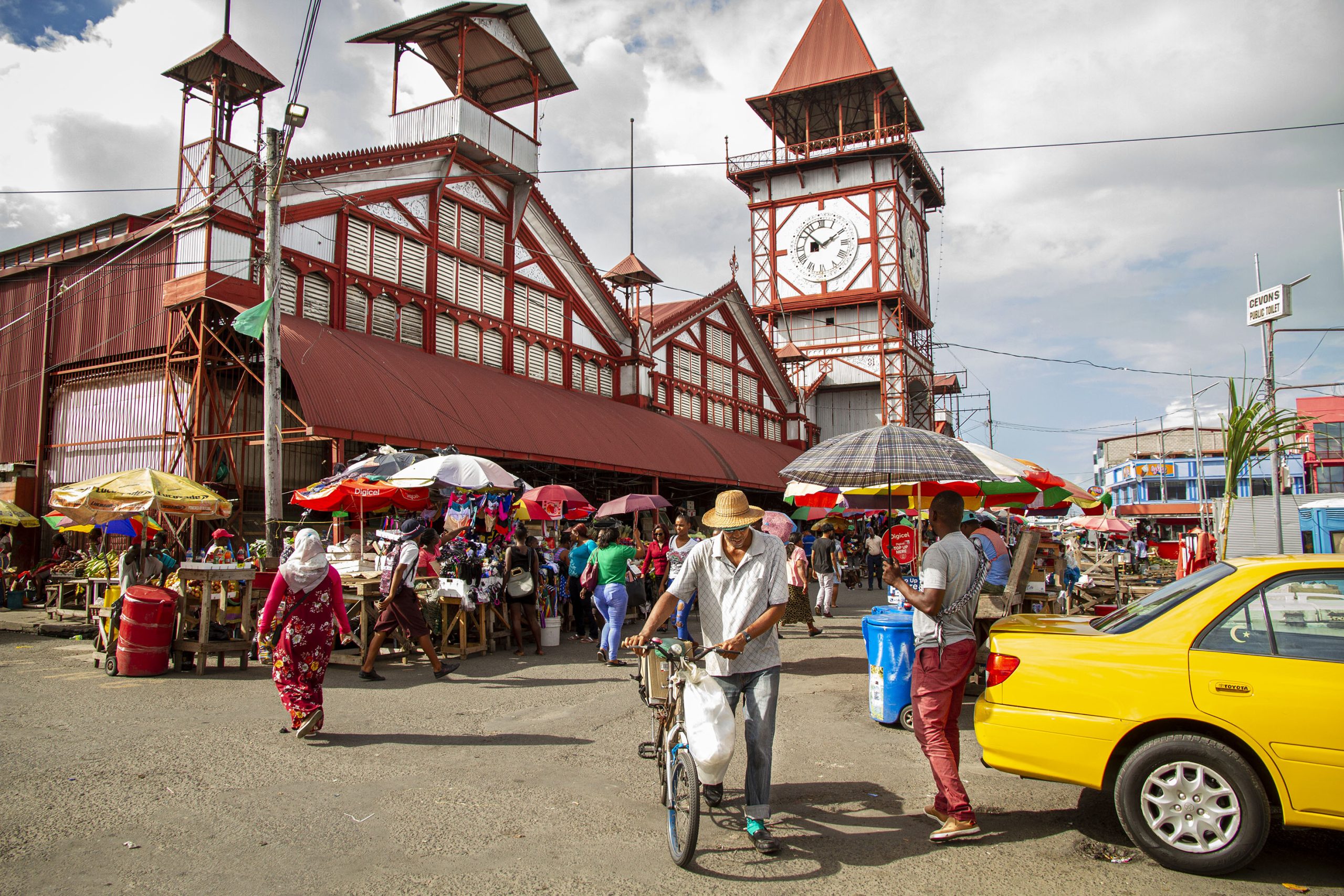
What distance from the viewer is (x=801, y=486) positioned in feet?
41.4

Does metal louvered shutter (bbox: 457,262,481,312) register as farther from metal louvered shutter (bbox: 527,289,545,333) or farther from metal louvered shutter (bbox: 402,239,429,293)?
metal louvered shutter (bbox: 527,289,545,333)

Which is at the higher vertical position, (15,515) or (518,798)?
(15,515)

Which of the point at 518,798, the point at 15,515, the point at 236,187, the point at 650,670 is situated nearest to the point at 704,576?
the point at 650,670

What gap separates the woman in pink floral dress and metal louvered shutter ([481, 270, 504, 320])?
1518 cm

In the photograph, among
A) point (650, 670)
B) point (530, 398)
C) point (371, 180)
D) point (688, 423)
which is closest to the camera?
point (650, 670)

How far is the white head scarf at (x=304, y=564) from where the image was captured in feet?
22.2

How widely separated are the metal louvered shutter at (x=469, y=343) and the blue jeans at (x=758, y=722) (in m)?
17.0

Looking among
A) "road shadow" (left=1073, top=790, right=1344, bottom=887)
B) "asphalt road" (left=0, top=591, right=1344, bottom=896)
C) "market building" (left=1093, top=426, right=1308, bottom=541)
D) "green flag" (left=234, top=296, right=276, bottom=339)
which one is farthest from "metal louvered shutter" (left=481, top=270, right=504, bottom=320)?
"market building" (left=1093, top=426, right=1308, bottom=541)

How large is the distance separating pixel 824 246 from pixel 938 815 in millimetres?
39658

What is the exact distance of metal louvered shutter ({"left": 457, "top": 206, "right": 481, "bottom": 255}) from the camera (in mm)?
20906

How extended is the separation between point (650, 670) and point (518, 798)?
1390mm

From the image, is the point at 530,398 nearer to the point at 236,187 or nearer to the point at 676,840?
the point at 236,187

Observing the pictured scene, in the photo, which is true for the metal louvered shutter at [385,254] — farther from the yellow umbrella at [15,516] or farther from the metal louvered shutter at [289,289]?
the yellow umbrella at [15,516]

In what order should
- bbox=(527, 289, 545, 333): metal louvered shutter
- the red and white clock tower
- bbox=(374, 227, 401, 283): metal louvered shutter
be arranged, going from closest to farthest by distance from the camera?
bbox=(374, 227, 401, 283): metal louvered shutter, bbox=(527, 289, 545, 333): metal louvered shutter, the red and white clock tower
